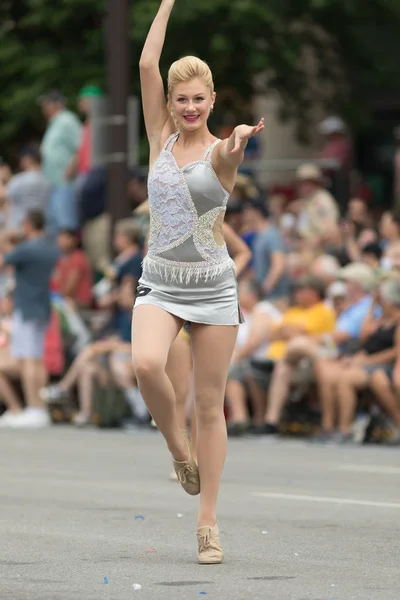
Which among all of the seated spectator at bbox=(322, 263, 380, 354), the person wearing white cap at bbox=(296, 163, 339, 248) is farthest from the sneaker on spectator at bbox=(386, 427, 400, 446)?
the person wearing white cap at bbox=(296, 163, 339, 248)

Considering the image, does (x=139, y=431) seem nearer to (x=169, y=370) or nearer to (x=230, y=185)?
(x=169, y=370)

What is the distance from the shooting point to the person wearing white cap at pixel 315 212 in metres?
19.3

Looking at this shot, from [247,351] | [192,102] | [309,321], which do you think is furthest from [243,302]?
[192,102]

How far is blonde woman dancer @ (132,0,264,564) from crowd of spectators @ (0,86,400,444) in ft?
25.0

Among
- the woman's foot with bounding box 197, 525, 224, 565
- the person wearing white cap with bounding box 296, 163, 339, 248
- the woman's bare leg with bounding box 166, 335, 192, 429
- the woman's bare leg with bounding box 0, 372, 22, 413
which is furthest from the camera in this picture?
the person wearing white cap with bounding box 296, 163, 339, 248

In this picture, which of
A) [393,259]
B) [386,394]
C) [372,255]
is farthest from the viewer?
[372,255]

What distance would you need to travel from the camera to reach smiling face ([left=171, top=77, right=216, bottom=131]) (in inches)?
319

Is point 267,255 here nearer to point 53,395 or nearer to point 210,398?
point 53,395

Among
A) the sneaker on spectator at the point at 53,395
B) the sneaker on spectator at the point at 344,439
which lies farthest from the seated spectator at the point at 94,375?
the sneaker on spectator at the point at 344,439

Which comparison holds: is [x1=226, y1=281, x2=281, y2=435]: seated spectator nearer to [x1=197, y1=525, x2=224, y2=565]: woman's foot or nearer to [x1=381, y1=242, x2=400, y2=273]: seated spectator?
[x1=381, y1=242, x2=400, y2=273]: seated spectator

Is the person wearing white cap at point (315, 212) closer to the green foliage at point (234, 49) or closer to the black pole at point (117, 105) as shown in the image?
the black pole at point (117, 105)

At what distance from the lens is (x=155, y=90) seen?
8383 millimetres

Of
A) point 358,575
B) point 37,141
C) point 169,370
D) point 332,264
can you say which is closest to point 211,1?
point 37,141

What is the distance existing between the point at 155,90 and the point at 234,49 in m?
17.6
